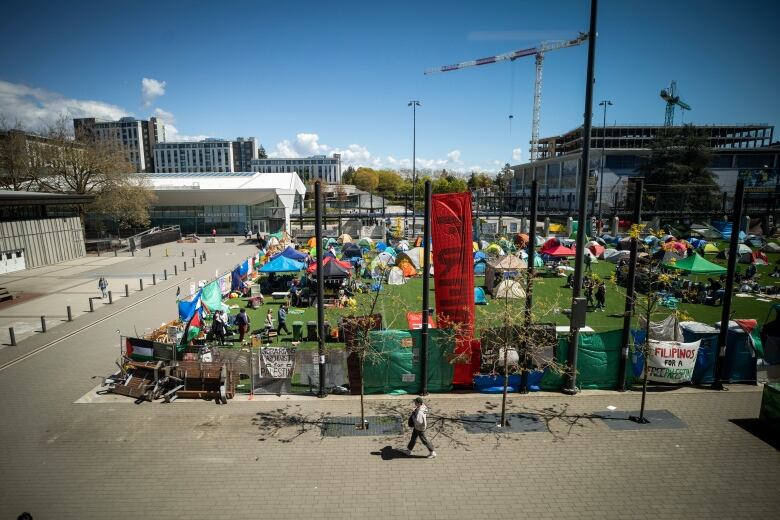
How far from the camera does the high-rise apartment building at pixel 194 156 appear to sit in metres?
188

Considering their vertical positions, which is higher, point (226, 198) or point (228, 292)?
point (226, 198)

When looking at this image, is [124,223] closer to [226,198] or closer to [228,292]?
[226,198]

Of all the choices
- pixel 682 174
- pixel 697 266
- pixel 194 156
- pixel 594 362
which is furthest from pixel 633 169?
pixel 194 156

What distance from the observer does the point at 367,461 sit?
8953 mm

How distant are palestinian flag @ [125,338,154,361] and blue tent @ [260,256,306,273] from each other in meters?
10.6

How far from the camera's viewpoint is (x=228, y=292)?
22969 millimetres

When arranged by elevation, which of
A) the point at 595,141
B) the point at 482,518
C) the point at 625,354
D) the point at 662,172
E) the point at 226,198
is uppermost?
the point at 595,141

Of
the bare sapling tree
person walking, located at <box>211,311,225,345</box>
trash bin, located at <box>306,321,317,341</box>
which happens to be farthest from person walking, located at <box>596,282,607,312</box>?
person walking, located at <box>211,311,225,345</box>

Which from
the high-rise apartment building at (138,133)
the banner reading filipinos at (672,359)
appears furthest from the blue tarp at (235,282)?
the high-rise apartment building at (138,133)

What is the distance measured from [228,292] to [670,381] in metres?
19.8

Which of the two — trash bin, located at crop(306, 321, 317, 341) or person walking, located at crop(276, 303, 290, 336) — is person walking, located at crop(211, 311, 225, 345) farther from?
trash bin, located at crop(306, 321, 317, 341)

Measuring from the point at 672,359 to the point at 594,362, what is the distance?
2.24m

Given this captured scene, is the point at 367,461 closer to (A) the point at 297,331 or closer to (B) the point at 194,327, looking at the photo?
(A) the point at 297,331

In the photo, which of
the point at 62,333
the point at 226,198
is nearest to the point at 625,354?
the point at 62,333
